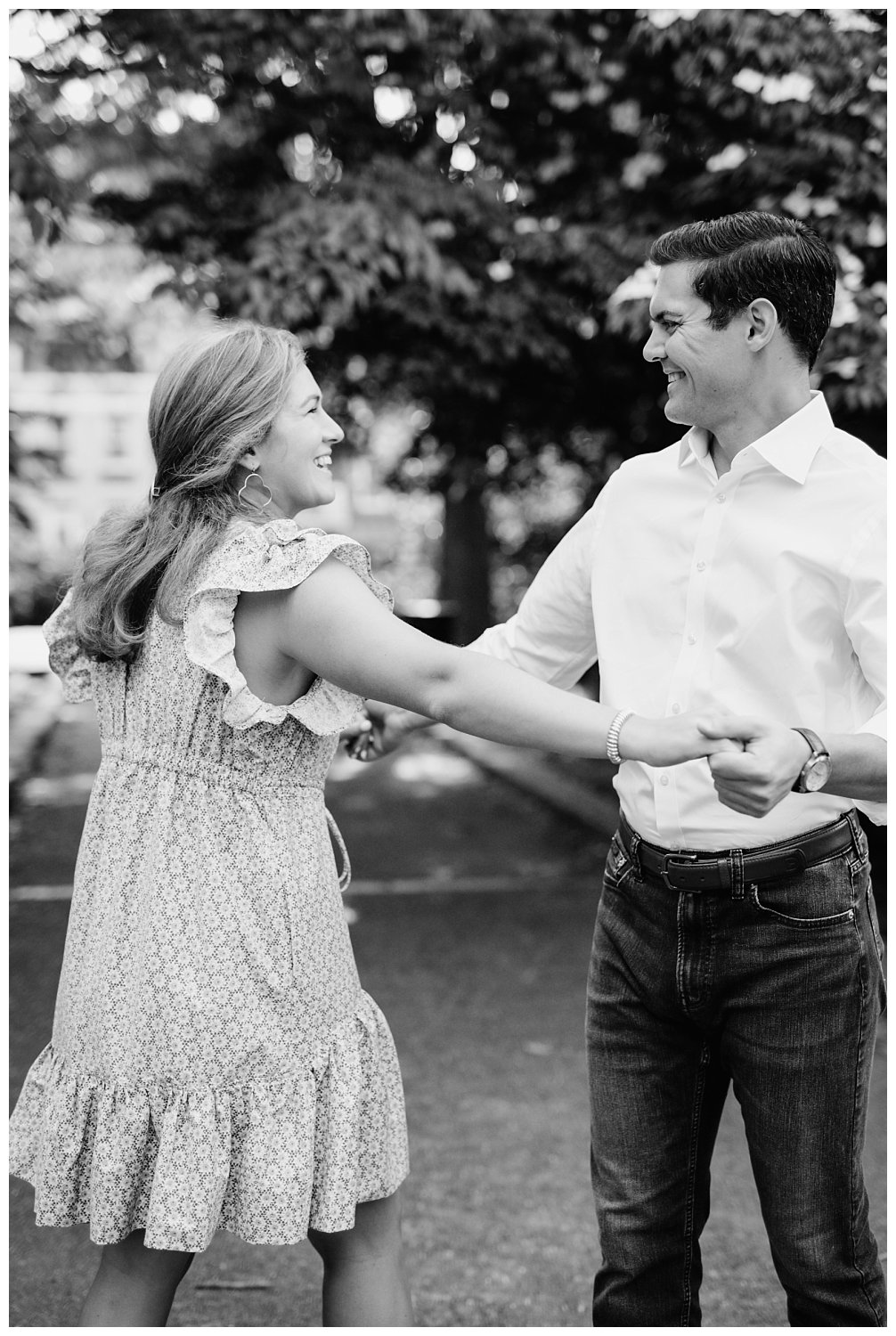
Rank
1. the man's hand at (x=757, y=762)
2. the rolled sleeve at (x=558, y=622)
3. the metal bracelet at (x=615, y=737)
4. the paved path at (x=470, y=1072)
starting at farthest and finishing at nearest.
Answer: the paved path at (x=470, y=1072) < the rolled sleeve at (x=558, y=622) < the metal bracelet at (x=615, y=737) < the man's hand at (x=757, y=762)

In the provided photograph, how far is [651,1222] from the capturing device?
235 cm

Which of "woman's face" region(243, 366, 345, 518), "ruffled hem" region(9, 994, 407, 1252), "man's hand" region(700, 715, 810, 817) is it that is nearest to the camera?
"man's hand" region(700, 715, 810, 817)

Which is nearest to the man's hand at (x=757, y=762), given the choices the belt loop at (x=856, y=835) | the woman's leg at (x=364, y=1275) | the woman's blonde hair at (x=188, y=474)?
the belt loop at (x=856, y=835)

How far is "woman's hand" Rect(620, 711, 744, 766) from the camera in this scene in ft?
6.32

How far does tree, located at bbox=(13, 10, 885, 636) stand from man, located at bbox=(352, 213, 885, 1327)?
2.93 m

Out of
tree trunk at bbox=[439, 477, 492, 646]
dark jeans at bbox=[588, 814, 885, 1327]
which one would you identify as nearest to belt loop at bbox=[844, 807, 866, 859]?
dark jeans at bbox=[588, 814, 885, 1327]

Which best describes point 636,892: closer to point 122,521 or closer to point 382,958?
point 122,521

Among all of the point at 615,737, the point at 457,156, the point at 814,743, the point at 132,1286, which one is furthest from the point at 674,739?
the point at 457,156

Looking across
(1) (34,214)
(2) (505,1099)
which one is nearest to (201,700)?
(2) (505,1099)

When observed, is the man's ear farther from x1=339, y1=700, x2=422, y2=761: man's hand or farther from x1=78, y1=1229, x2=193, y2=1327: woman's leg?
x1=78, y1=1229, x2=193, y2=1327: woman's leg

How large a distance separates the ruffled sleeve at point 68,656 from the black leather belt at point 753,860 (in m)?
1.10

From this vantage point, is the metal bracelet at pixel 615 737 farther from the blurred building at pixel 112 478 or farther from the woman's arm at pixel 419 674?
the blurred building at pixel 112 478

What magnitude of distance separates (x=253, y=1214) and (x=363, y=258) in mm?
3847

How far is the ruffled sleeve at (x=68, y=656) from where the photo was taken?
233 cm
